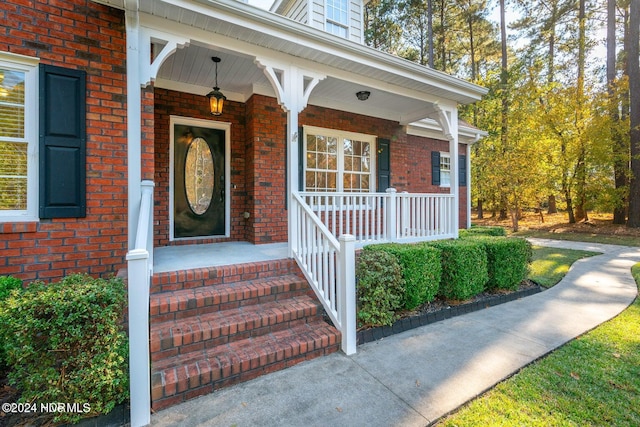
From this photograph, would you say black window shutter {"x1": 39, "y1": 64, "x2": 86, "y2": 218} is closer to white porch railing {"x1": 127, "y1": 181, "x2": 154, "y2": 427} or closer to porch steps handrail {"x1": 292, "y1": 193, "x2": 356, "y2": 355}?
white porch railing {"x1": 127, "y1": 181, "x2": 154, "y2": 427}

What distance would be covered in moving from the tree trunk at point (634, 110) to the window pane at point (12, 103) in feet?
55.4

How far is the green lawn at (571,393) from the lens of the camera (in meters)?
2.08

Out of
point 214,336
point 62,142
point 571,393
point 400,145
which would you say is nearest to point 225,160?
point 62,142

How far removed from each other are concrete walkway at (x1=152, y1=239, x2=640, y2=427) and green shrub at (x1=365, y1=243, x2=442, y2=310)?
37cm

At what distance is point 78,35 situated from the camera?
11.0 ft

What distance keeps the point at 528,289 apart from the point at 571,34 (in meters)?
18.0

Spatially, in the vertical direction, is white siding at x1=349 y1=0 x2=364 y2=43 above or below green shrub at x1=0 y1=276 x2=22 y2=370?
above

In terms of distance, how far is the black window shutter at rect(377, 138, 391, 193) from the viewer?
23.2 feet

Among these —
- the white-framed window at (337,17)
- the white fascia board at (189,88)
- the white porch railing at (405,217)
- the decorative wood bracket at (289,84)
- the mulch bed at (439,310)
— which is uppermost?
the white-framed window at (337,17)

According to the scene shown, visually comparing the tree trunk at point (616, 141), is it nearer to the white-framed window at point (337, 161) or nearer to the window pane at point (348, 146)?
the white-framed window at point (337, 161)

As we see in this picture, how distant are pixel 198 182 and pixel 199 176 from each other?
4.3 inches

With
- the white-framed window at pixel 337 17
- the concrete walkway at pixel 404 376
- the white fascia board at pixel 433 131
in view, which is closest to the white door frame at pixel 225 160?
the concrete walkway at pixel 404 376

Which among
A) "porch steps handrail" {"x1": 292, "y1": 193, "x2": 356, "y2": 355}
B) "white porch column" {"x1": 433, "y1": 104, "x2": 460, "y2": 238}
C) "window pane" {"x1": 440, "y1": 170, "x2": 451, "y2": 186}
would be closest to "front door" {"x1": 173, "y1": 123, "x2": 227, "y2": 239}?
"porch steps handrail" {"x1": 292, "y1": 193, "x2": 356, "y2": 355}

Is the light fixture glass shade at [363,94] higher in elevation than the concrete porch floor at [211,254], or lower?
higher
